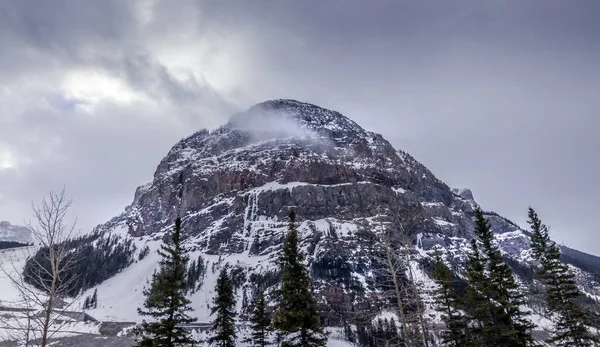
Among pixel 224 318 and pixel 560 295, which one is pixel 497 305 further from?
pixel 224 318

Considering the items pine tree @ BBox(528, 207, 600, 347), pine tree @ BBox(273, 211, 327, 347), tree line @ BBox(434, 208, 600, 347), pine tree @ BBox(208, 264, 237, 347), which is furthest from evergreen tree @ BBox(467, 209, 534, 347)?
pine tree @ BBox(208, 264, 237, 347)

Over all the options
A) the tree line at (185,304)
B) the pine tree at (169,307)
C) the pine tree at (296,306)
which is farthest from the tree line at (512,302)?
the pine tree at (169,307)

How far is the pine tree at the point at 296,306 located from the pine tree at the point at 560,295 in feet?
57.0

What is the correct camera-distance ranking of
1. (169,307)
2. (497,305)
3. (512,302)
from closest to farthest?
(169,307), (512,302), (497,305)

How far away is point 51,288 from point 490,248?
102 ft

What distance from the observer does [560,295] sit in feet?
97.5

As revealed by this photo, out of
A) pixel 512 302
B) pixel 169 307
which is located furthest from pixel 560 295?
pixel 169 307

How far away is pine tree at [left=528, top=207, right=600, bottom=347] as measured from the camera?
28.6 metres

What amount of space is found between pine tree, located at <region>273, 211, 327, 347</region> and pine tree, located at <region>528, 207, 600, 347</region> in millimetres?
17371

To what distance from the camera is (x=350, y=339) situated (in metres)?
122

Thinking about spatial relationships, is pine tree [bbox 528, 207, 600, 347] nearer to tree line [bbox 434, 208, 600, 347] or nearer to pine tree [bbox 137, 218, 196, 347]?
tree line [bbox 434, 208, 600, 347]

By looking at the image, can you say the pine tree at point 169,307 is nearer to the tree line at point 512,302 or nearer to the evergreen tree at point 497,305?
the tree line at point 512,302

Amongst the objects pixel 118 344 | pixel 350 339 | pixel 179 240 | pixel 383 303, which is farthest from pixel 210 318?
pixel 383 303

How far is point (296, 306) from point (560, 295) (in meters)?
21.0
